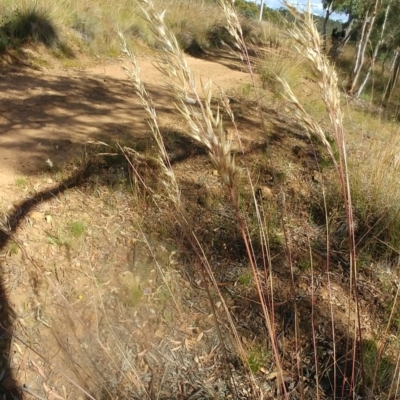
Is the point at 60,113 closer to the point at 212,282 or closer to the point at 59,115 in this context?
the point at 59,115

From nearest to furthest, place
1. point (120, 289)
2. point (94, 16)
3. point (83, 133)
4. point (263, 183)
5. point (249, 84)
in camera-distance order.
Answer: point (120, 289) < point (263, 183) < point (83, 133) < point (249, 84) < point (94, 16)

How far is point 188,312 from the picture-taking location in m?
2.20

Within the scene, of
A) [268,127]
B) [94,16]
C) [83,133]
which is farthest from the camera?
[94,16]

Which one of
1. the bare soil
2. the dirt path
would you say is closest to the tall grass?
the dirt path

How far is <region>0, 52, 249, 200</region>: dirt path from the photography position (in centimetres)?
305

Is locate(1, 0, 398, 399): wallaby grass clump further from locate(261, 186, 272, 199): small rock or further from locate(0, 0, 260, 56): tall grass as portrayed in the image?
locate(0, 0, 260, 56): tall grass

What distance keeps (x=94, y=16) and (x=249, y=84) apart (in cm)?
368

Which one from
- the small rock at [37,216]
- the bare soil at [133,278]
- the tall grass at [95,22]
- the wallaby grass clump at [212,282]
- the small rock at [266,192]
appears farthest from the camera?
the tall grass at [95,22]

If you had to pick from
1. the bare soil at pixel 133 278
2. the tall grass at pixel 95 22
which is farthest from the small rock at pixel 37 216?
the tall grass at pixel 95 22

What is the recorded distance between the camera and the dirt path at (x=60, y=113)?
305cm

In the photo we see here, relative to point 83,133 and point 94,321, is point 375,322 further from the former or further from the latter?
point 83,133

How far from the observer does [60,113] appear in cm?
395

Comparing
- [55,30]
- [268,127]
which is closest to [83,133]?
[268,127]

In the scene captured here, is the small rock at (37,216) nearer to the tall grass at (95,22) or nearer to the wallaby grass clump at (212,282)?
the wallaby grass clump at (212,282)
